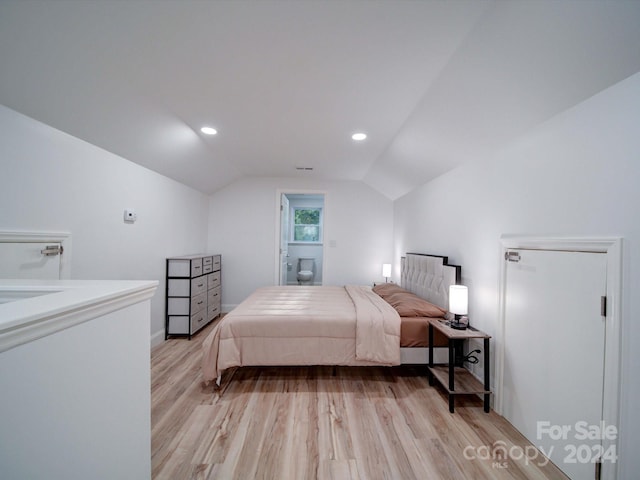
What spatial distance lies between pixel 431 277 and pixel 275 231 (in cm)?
276

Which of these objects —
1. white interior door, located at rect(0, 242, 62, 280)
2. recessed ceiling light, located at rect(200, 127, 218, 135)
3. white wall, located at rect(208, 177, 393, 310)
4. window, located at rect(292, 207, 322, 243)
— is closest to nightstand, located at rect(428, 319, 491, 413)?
white wall, located at rect(208, 177, 393, 310)

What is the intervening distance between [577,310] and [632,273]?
33 centimetres

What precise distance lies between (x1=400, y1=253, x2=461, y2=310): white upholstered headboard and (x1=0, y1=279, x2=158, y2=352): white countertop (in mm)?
2443

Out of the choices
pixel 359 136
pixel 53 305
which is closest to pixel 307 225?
pixel 359 136

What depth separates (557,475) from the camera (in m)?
1.41

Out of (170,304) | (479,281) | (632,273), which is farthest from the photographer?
(170,304)

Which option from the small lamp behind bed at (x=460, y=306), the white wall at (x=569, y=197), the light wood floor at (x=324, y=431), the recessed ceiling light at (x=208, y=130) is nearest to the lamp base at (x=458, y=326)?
the small lamp behind bed at (x=460, y=306)

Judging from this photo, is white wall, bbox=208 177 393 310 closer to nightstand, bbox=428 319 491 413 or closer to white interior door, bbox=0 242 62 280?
nightstand, bbox=428 319 491 413

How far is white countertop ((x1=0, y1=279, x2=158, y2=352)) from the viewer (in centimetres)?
57

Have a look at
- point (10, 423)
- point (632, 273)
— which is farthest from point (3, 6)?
point (632, 273)

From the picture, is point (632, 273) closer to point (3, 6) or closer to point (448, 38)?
point (448, 38)

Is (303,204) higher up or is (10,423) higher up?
(303,204)

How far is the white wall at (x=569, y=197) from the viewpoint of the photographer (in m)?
1.15

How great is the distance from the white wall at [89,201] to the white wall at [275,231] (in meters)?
1.11
